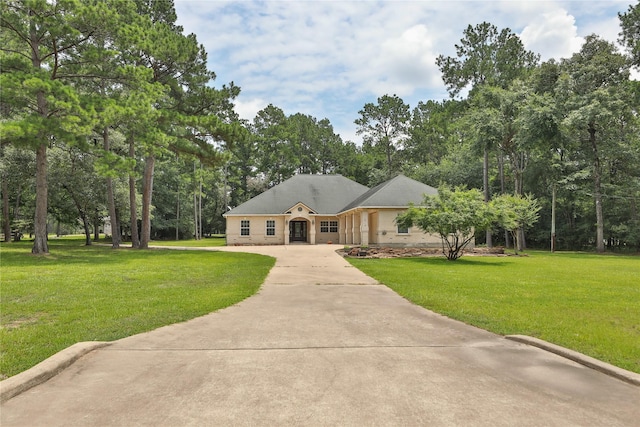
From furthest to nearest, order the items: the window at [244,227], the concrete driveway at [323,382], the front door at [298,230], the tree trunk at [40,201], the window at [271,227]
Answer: the front door at [298,230] → the window at [271,227] → the window at [244,227] → the tree trunk at [40,201] → the concrete driveway at [323,382]

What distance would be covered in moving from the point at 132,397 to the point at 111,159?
56.3ft

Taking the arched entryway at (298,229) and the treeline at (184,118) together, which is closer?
the treeline at (184,118)

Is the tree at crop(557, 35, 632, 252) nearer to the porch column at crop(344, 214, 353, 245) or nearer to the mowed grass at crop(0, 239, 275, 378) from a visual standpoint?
the porch column at crop(344, 214, 353, 245)

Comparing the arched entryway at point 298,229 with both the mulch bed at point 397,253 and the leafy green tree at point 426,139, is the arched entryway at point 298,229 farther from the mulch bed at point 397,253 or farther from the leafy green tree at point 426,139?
the leafy green tree at point 426,139

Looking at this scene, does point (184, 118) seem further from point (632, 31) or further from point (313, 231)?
point (632, 31)

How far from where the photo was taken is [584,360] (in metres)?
4.31

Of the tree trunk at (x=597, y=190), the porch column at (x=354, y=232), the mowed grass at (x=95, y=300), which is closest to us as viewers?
the mowed grass at (x=95, y=300)

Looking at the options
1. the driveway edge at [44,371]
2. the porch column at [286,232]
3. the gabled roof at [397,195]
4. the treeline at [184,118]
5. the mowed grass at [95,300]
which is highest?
the treeline at [184,118]

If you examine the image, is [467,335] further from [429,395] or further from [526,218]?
[526,218]

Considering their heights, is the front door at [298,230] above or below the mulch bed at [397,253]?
above

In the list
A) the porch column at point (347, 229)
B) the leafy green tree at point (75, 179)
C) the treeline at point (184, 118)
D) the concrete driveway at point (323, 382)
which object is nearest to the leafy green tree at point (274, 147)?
the treeline at point (184, 118)

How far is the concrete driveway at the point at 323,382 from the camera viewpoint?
121 inches

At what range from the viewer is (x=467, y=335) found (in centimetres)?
552

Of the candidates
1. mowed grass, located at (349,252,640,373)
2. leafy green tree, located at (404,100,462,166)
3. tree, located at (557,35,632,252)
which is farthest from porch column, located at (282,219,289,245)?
leafy green tree, located at (404,100,462,166)
